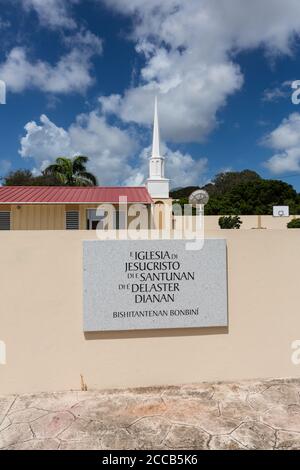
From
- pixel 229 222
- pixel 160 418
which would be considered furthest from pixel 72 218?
pixel 229 222

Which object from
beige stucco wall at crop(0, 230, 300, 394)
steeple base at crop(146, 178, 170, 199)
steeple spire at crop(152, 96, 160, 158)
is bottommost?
beige stucco wall at crop(0, 230, 300, 394)

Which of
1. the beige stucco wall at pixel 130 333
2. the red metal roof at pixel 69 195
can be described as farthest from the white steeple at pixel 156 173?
the beige stucco wall at pixel 130 333

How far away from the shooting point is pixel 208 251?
4609 mm

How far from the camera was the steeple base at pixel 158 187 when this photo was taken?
25.1 m

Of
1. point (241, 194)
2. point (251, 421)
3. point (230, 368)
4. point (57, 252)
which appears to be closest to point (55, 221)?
point (57, 252)

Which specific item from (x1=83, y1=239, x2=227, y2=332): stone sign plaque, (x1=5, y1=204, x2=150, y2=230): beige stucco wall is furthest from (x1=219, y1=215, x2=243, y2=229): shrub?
(x1=83, y1=239, x2=227, y2=332): stone sign plaque

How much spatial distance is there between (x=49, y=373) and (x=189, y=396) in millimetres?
1935

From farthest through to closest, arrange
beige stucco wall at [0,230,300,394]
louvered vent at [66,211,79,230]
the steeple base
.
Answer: the steeple base, louvered vent at [66,211,79,230], beige stucco wall at [0,230,300,394]

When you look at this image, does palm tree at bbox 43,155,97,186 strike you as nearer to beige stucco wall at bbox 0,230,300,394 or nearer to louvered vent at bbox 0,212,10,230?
louvered vent at bbox 0,212,10,230

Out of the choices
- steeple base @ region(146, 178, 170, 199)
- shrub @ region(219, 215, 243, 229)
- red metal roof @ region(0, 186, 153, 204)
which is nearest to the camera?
red metal roof @ region(0, 186, 153, 204)

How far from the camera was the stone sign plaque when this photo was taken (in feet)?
14.6
